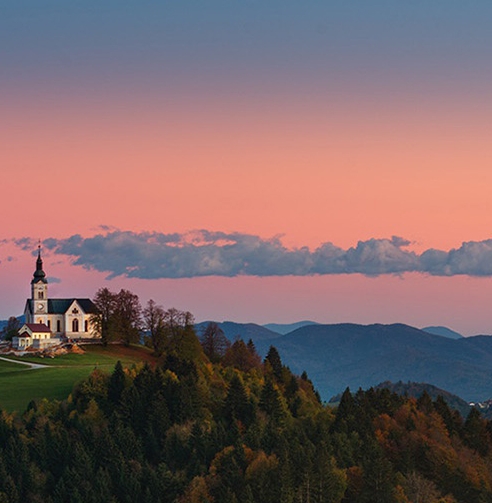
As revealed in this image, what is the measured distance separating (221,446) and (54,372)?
147 feet

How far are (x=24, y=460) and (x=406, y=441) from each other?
61.0 meters

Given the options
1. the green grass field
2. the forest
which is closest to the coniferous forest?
the forest

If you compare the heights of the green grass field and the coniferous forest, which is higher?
the green grass field

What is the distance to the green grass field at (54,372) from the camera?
495 ft

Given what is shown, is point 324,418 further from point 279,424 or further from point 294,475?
point 294,475

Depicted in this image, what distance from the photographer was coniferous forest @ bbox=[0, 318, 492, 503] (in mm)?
125875

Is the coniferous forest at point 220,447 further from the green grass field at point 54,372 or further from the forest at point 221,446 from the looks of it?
the green grass field at point 54,372

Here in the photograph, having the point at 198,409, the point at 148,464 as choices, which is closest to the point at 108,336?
the point at 198,409

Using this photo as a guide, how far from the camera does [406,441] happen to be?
154 m

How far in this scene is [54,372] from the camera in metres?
167

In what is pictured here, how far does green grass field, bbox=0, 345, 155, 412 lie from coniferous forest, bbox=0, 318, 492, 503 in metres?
6.80

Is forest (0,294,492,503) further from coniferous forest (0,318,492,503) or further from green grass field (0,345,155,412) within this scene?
green grass field (0,345,155,412)

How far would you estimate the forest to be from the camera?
413 feet

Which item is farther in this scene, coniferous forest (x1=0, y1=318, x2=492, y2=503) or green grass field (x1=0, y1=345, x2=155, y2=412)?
green grass field (x1=0, y1=345, x2=155, y2=412)
